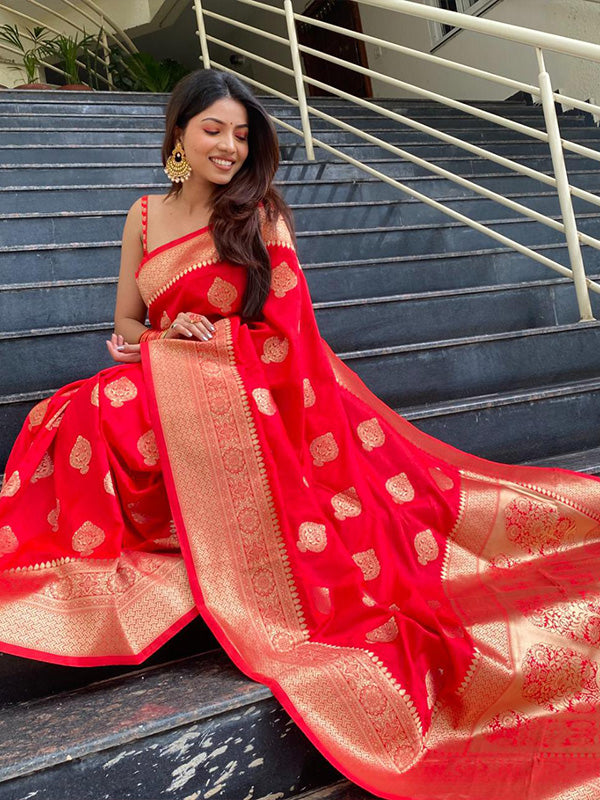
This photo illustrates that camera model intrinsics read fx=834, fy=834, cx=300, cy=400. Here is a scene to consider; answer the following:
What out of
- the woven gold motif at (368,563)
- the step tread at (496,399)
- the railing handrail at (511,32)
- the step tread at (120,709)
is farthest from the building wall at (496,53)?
the step tread at (120,709)

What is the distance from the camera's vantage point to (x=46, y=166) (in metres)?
3.14

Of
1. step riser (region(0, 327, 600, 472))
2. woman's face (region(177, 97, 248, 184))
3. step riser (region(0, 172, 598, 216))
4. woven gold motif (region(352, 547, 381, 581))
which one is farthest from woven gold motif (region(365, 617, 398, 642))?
step riser (region(0, 172, 598, 216))

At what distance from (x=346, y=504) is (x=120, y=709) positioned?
1.93ft

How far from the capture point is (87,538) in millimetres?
1421

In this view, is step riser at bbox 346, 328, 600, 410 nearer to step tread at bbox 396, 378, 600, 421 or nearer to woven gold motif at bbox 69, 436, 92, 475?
step tread at bbox 396, 378, 600, 421

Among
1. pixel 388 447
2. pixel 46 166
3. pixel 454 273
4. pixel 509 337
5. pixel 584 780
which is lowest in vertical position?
pixel 584 780

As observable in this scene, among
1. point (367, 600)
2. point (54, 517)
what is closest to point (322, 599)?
point (367, 600)

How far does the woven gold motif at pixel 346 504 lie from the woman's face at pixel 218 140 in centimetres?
77

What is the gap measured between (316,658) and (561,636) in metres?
0.41

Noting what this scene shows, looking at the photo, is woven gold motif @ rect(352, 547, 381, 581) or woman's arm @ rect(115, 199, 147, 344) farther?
woman's arm @ rect(115, 199, 147, 344)

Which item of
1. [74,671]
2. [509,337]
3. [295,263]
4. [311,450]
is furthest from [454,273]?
[74,671]

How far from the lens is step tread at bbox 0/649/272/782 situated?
3.51ft

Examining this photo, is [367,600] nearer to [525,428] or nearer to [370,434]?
[370,434]

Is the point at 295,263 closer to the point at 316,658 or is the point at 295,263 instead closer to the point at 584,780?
the point at 316,658
